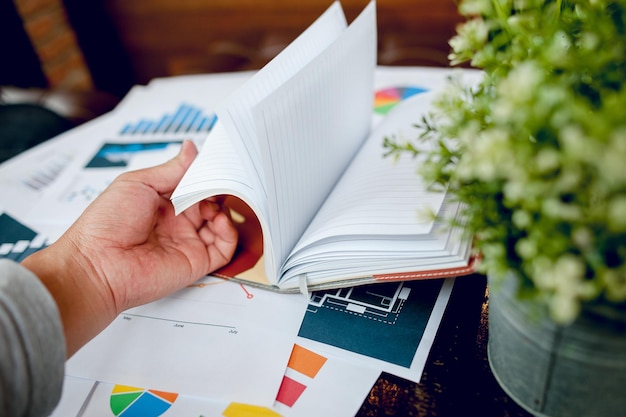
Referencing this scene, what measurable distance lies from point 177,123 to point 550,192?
1.02m

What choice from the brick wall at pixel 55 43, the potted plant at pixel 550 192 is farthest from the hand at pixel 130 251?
the brick wall at pixel 55 43

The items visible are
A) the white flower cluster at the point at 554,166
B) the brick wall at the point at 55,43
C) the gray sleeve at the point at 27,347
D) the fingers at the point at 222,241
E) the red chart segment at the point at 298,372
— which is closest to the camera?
the white flower cluster at the point at 554,166

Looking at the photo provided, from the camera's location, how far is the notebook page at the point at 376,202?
0.67 meters

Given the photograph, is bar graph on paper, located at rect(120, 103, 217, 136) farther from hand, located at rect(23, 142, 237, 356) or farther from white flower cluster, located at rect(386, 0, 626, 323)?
white flower cluster, located at rect(386, 0, 626, 323)

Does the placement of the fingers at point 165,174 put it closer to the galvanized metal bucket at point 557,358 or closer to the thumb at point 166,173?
the thumb at point 166,173

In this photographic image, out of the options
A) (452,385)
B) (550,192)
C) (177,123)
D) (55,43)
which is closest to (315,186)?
(452,385)

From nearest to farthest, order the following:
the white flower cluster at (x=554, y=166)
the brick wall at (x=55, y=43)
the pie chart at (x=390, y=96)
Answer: the white flower cluster at (x=554, y=166)
the pie chart at (x=390, y=96)
the brick wall at (x=55, y=43)

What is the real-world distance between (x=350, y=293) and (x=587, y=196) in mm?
421

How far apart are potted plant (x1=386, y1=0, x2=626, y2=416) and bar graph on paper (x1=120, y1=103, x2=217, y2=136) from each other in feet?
2.53

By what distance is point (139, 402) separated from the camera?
0.65 metres

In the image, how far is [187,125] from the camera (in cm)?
124

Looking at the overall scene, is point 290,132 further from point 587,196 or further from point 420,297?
point 587,196

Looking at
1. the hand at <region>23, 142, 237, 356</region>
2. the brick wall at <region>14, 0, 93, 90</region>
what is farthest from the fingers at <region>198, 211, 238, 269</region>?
the brick wall at <region>14, 0, 93, 90</region>

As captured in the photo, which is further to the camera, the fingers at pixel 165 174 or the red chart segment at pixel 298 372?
the fingers at pixel 165 174
